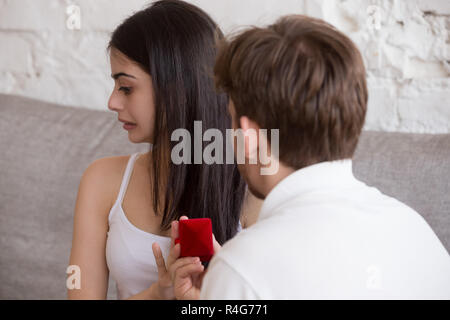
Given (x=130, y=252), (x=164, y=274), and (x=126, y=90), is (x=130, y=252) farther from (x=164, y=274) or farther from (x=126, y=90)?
(x=126, y=90)

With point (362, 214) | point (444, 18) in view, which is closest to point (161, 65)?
point (362, 214)

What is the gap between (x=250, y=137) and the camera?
80cm

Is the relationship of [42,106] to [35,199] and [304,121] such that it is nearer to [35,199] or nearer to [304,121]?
[35,199]

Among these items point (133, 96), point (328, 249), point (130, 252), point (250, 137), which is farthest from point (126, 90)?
point (328, 249)

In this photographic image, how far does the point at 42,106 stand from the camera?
168cm

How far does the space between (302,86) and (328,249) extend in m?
0.22

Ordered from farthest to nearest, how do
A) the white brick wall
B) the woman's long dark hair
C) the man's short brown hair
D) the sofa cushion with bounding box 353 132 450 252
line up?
the white brick wall → the sofa cushion with bounding box 353 132 450 252 → the woman's long dark hair → the man's short brown hair

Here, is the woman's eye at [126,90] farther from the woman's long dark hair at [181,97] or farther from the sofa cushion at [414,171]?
the sofa cushion at [414,171]

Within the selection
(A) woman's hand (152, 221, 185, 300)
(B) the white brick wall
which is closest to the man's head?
(A) woman's hand (152, 221, 185, 300)

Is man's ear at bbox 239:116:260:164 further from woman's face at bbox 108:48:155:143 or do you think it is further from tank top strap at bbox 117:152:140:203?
tank top strap at bbox 117:152:140:203

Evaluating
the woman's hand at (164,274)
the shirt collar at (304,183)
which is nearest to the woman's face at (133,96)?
the woman's hand at (164,274)

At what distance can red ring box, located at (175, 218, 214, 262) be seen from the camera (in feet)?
3.03

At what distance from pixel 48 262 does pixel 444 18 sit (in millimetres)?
1303

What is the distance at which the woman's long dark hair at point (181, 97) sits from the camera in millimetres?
1156
